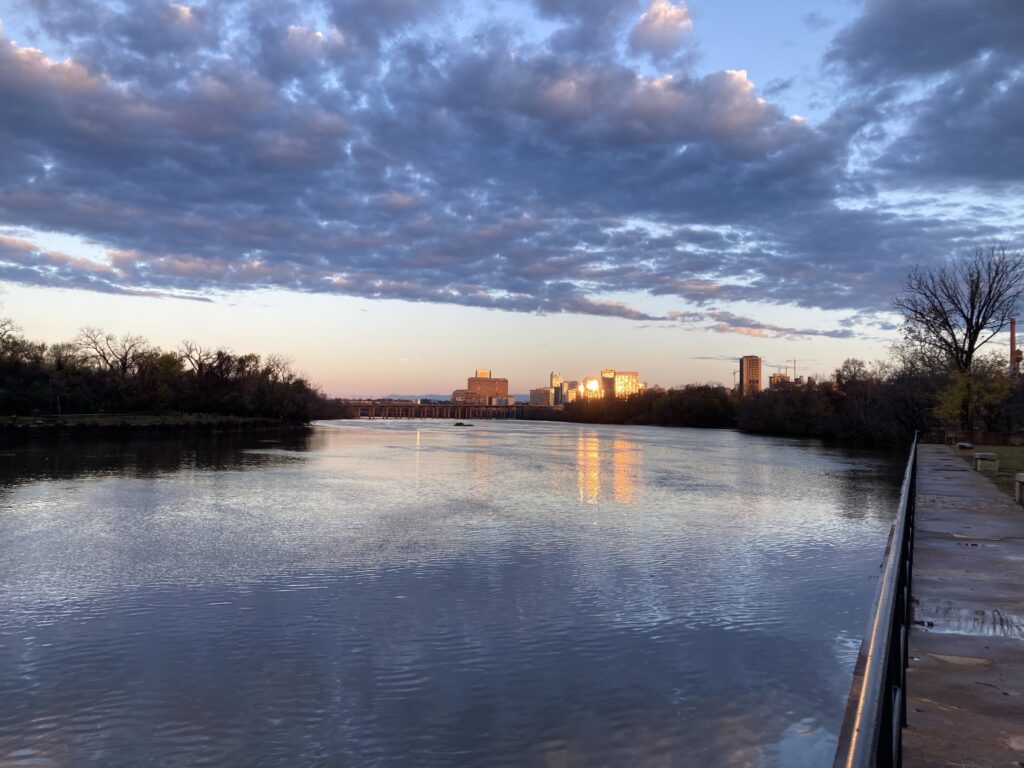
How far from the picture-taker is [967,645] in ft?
23.9

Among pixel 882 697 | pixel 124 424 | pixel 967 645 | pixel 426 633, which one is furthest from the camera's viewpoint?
pixel 124 424

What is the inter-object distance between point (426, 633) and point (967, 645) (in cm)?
625

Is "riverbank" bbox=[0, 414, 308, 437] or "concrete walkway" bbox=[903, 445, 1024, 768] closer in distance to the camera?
"concrete walkway" bbox=[903, 445, 1024, 768]

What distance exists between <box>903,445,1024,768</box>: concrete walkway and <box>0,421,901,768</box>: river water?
4.10ft

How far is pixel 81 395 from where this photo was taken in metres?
81.4

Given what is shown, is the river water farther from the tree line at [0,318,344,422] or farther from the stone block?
the tree line at [0,318,344,422]

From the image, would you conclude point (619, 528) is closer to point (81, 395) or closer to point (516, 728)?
point (516, 728)

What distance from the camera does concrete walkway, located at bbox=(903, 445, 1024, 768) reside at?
5.24 metres

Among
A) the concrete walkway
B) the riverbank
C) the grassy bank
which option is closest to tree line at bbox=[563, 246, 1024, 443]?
the grassy bank

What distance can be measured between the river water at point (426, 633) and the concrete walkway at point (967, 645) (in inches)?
49.2

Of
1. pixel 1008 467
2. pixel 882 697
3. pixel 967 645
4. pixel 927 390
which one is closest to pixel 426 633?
pixel 967 645

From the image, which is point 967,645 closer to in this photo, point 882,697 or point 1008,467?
point 882,697

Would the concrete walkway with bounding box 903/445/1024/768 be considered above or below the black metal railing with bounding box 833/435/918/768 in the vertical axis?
below

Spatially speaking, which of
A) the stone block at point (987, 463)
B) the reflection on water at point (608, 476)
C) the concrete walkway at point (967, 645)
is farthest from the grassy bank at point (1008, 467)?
the reflection on water at point (608, 476)
